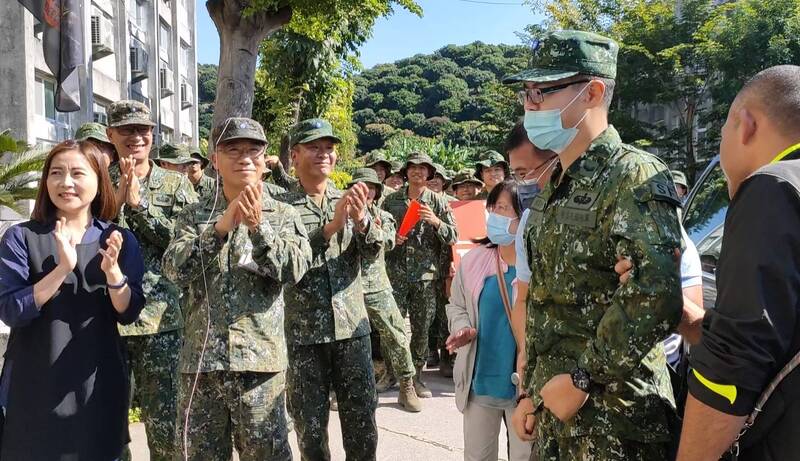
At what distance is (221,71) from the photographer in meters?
8.33

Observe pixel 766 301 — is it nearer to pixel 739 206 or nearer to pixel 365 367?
pixel 739 206

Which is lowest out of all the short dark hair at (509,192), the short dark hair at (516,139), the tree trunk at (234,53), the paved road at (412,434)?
the paved road at (412,434)

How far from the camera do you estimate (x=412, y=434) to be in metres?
4.71

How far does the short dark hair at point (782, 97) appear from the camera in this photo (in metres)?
1.53

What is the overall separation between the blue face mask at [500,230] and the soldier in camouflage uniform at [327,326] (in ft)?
2.27

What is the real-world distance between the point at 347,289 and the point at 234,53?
18.5 feet

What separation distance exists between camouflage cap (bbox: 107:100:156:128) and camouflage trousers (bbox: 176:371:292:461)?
1.71 m

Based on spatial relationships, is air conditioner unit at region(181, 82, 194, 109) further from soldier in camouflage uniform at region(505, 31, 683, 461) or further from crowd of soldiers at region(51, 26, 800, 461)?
soldier in camouflage uniform at region(505, 31, 683, 461)

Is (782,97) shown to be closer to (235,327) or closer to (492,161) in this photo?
(235,327)

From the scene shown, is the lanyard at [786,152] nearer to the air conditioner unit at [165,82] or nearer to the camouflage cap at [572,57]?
the camouflage cap at [572,57]

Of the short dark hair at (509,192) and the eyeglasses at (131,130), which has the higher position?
the eyeglasses at (131,130)

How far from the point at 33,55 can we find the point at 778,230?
14076mm

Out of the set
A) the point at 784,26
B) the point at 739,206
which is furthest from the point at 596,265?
the point at 784,26

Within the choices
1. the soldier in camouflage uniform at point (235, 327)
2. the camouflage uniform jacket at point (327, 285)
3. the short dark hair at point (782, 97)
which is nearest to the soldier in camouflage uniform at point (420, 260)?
the camouflage uniform jacket at point (327, 285)
